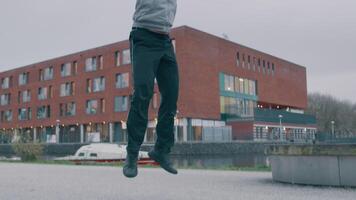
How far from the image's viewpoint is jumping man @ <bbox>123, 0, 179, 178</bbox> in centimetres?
327

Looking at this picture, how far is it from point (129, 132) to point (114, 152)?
87.6ft

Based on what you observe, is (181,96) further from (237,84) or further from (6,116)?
(6,116)

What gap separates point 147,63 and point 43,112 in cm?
6293

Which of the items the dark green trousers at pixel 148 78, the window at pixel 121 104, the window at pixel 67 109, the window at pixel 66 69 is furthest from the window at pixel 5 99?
the dark green trousers at pixel 148 78

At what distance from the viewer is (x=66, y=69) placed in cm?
6031

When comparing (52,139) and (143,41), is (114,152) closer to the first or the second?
(143,41)

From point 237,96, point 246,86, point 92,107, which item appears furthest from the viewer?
→ point 246,86

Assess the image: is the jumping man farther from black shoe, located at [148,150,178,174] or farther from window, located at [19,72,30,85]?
window, located at [19,72,30,85]

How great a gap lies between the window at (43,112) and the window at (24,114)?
2367 millimetres

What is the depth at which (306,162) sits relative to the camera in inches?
307

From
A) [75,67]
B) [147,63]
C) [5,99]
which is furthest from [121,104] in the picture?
[147,63]

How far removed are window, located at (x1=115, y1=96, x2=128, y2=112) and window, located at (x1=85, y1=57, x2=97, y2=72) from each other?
21.1 ft

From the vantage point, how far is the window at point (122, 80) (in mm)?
52031

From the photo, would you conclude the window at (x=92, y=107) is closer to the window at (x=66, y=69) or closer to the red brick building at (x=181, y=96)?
the red brick building at (x=181, y=96)
